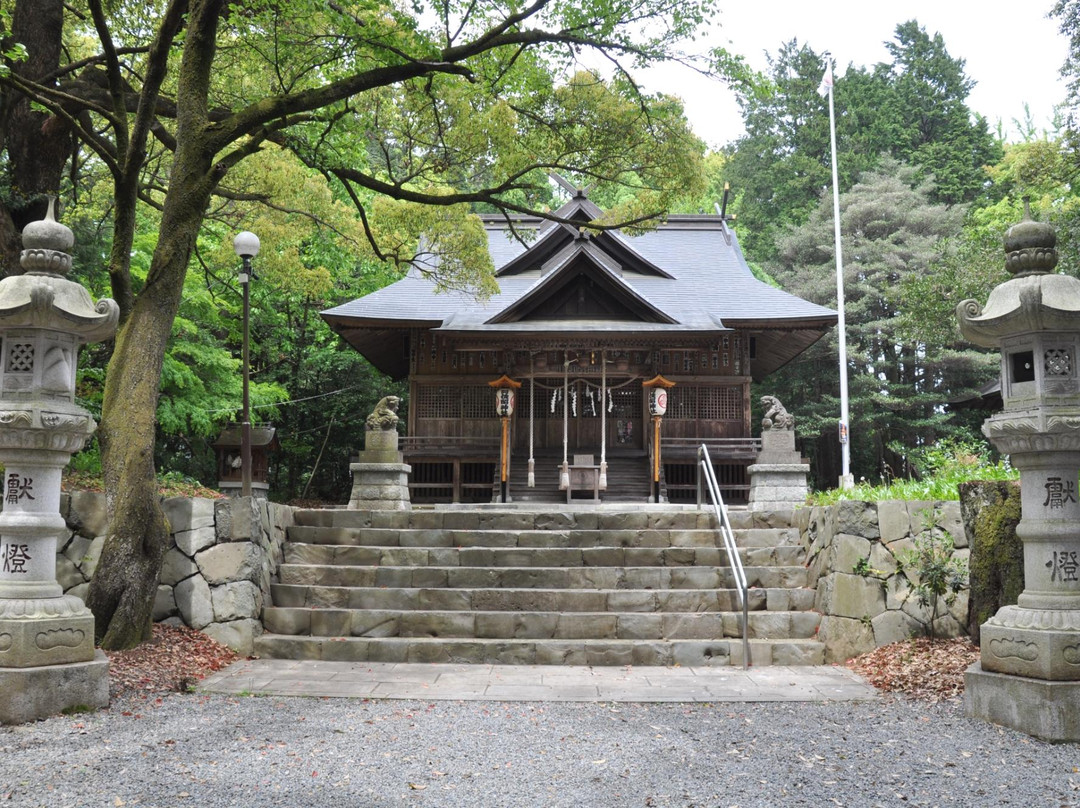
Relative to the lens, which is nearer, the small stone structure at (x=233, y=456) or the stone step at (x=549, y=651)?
the stone step at (x=549, y=651)

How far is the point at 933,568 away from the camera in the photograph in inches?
253

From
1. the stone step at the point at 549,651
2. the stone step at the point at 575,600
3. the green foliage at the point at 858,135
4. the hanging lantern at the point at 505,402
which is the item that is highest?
the green foliage at the point at 858,135

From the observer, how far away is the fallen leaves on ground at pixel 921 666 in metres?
5.69

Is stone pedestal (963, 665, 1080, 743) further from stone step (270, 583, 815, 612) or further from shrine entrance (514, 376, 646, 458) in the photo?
shrine entrance (514, 376, 646, 458)

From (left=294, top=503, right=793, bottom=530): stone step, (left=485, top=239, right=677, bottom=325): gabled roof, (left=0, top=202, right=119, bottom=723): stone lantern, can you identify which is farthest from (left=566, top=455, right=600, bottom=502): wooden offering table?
(left=0, top=202, right=119, bottom=723): stone lantern

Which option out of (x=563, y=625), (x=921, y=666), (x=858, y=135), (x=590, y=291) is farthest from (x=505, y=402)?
(x=858, y=135)

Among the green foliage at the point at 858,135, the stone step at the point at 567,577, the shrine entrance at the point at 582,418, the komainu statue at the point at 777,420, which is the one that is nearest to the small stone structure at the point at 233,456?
the stone step at the point at 567,577

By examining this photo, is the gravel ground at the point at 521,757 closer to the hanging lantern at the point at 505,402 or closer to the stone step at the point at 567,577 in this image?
the stone step at the point at 567,577

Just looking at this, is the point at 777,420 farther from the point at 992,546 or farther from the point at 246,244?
the point at 246,244

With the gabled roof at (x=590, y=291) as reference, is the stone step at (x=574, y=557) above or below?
below

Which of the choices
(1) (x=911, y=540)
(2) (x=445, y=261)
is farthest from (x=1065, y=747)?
(2) (x=445, y=261)

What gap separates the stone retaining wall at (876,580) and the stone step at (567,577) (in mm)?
629

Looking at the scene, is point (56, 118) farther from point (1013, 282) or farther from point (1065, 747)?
point (1065, 747)

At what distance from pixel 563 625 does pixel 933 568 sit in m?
3.19
